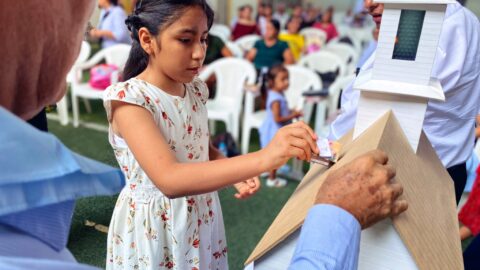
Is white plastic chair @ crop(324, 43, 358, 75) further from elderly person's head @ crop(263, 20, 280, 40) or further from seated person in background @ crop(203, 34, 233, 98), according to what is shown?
seated person in background @ crop(203, 34, 233, 98)

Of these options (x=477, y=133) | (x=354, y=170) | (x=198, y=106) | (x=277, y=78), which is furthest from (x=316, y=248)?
(x=277, y=78)

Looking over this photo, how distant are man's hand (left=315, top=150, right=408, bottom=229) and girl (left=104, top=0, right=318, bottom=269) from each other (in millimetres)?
281

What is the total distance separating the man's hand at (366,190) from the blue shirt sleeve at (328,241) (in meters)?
0.02

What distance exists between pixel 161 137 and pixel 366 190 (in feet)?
1.43

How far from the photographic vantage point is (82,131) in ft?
11.9

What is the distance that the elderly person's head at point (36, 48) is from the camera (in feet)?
1.34

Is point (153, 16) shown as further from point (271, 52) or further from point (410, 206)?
point (271, 52)

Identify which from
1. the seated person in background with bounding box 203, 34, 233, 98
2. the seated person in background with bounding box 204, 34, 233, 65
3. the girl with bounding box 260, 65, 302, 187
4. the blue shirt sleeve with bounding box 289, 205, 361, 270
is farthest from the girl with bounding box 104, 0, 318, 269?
A: the seated person in background with bounding box 204, 34, 233, 65

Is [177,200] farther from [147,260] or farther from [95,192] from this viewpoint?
[95,192]

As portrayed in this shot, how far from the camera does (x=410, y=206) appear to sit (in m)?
0.70

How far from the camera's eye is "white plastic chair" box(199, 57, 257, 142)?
11.9ft

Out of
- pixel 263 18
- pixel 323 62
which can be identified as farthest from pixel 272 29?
pixel 263 18

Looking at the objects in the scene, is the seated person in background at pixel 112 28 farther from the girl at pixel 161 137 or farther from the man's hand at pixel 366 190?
the man's hand at pixel 366 190

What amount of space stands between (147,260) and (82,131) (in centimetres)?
289
